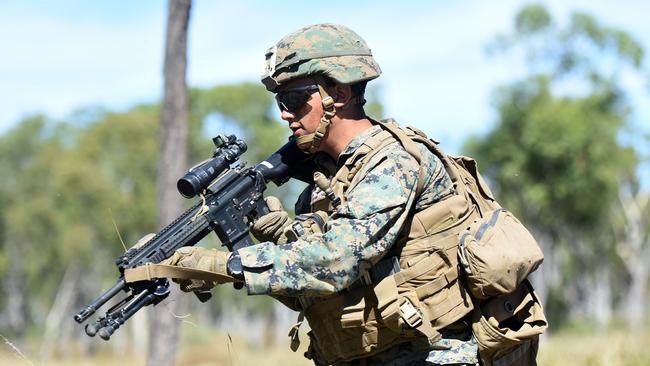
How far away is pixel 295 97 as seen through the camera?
4.05 metres

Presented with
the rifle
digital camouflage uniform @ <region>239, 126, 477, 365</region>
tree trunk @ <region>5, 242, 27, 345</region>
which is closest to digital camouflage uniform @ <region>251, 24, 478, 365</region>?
digital camouflage uniform @ <region>239, 126, 477, 365</region>

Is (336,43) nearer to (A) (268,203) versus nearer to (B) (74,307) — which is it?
(A) (268,203)

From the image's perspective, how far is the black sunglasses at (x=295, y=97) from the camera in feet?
13.2

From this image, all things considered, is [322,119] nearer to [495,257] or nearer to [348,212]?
[348,212]

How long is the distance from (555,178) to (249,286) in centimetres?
3321

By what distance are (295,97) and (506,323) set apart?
129cm

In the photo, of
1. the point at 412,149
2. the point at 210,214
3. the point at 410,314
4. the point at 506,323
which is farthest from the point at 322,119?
the point at 506,323

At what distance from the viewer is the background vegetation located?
116 feet

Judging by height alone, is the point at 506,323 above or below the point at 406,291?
below

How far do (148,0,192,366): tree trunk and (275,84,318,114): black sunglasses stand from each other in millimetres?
4462

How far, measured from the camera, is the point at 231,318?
72.3m

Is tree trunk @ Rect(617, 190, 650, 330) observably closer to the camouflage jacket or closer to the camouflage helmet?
the camouflage helmet

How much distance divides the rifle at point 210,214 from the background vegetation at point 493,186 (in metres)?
16.9

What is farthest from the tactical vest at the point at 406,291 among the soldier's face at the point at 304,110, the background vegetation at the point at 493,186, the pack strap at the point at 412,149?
the background vegetation at the point at 493,186
